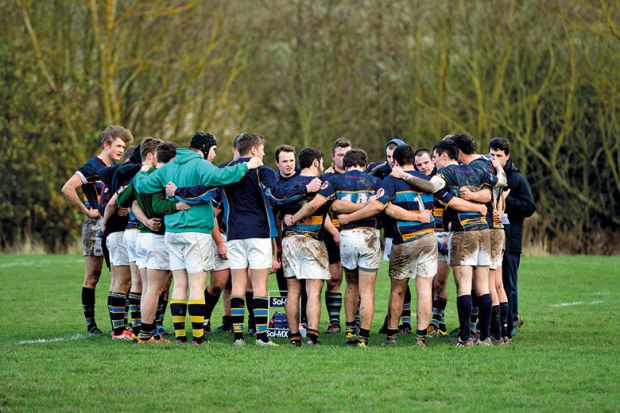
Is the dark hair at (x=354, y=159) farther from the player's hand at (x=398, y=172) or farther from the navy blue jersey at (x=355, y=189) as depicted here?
the player's hand at (x=398, y=172)

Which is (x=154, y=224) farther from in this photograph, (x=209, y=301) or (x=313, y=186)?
(x=209, y=301)

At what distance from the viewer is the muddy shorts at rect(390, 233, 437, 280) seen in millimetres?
11148

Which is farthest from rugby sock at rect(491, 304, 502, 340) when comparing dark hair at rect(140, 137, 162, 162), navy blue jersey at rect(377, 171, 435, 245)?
dark hair at rect(140, 137, 162, 162)

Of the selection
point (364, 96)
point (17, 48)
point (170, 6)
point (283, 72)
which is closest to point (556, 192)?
point (364, 96)

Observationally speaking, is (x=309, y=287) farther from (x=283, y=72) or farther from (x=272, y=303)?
(x=283, y=72)

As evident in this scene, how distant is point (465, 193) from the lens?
438 inches

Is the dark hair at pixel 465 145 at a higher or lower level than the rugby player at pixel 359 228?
higher

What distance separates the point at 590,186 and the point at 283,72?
1093 cm

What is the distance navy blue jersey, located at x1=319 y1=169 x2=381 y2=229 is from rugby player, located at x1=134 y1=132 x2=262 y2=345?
86 centimetres

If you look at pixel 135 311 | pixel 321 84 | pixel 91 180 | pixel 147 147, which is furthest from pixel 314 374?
pixel 321 84

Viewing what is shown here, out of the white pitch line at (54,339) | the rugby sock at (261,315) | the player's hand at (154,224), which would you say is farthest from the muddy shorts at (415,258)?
the white pitch line at (54,339)

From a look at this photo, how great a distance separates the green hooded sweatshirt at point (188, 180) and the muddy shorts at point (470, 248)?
2.26 m

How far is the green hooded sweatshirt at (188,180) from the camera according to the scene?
1100 cm

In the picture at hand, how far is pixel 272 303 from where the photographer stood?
12211 mm
